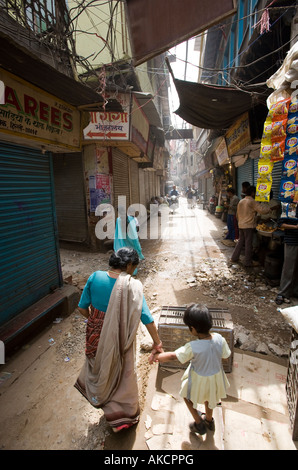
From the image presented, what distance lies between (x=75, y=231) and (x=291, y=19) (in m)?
7.68

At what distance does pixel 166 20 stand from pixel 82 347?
456 cm

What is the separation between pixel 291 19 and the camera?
4.35m

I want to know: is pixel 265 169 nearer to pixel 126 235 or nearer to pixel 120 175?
pixel 126 235

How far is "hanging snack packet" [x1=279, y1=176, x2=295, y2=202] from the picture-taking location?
3.81 m

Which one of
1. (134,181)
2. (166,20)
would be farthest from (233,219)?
(166,20)

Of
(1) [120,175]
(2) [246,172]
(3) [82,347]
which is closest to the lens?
(3) [82,347]

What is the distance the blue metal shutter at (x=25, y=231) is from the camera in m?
3.26

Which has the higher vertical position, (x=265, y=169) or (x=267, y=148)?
(x=267, y=148)

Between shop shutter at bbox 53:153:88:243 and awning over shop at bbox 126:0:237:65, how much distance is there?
510 cm

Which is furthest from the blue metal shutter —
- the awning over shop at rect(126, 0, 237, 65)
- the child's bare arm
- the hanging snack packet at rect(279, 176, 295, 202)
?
the hanging snack packet at rect(279, 176, 295, 202)

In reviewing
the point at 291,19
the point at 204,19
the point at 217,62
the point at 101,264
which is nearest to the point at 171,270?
the point at 101,264

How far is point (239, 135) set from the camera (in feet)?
22.1

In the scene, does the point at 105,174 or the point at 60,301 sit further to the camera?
the point at 105,174
